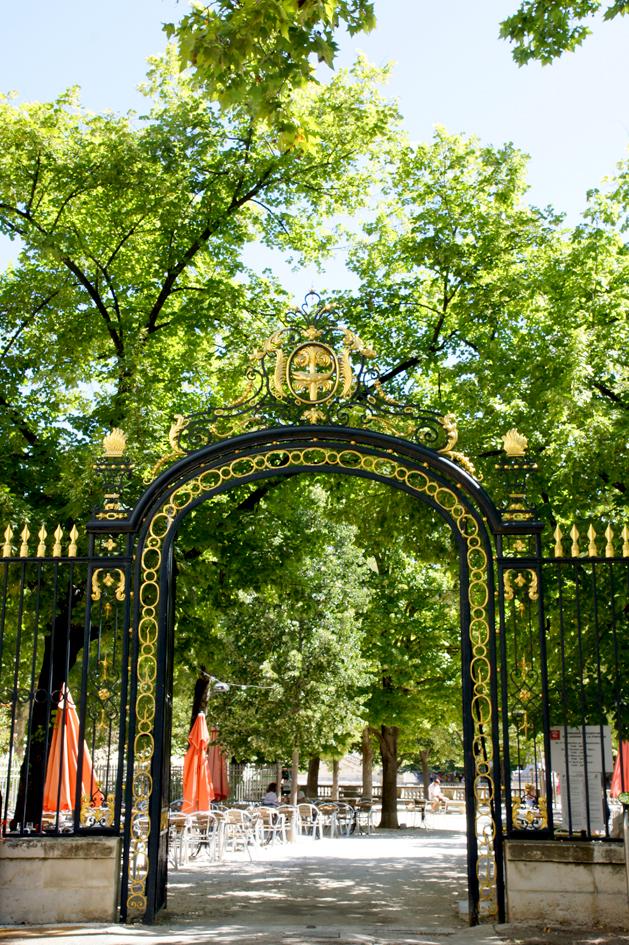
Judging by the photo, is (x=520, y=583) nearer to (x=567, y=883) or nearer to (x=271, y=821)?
(x=567, y=883)

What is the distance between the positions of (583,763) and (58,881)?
473 cm

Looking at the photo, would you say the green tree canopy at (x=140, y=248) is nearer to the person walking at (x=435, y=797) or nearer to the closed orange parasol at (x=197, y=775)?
the closed orange parasol at (x=197, y=775)

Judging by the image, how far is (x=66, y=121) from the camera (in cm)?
1393

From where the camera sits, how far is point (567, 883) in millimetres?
7293

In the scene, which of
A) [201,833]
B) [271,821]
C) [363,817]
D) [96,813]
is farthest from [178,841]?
[363,817]

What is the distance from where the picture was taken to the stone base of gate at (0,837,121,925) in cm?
734

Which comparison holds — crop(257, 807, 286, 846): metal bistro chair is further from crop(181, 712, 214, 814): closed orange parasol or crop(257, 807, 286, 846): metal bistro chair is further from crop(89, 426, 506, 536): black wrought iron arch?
crop(89, 426, 506, 536): black wrought iron arch

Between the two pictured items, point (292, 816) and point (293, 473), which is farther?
point (292, 816)

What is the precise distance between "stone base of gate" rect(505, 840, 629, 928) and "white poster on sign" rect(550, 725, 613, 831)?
0.37m

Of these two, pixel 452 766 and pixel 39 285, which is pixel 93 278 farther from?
pixel 452 766

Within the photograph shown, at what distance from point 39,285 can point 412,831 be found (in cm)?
1925

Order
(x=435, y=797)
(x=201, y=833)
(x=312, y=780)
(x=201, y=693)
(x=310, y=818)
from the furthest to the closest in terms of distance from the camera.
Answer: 1. (x=435, y=797)
2. (x=312, y=780)
3. (x=310, y=818)
4. (x=201, y=693)
5. (x=201, y=833)

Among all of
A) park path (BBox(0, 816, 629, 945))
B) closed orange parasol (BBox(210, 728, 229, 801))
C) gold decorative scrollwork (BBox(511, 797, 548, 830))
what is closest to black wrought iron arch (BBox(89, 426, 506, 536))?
gold decorative scrollwork (BBox(511, 797, 548, 830))

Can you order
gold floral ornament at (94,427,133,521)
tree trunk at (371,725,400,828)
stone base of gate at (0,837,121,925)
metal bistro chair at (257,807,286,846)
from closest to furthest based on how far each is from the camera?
stone base of gate at (0,837,121,925), gold floral ornament at (94,427,133,521), metal bistro chair at (257,807,286,846), tree trunk at (371,725,400,828)
